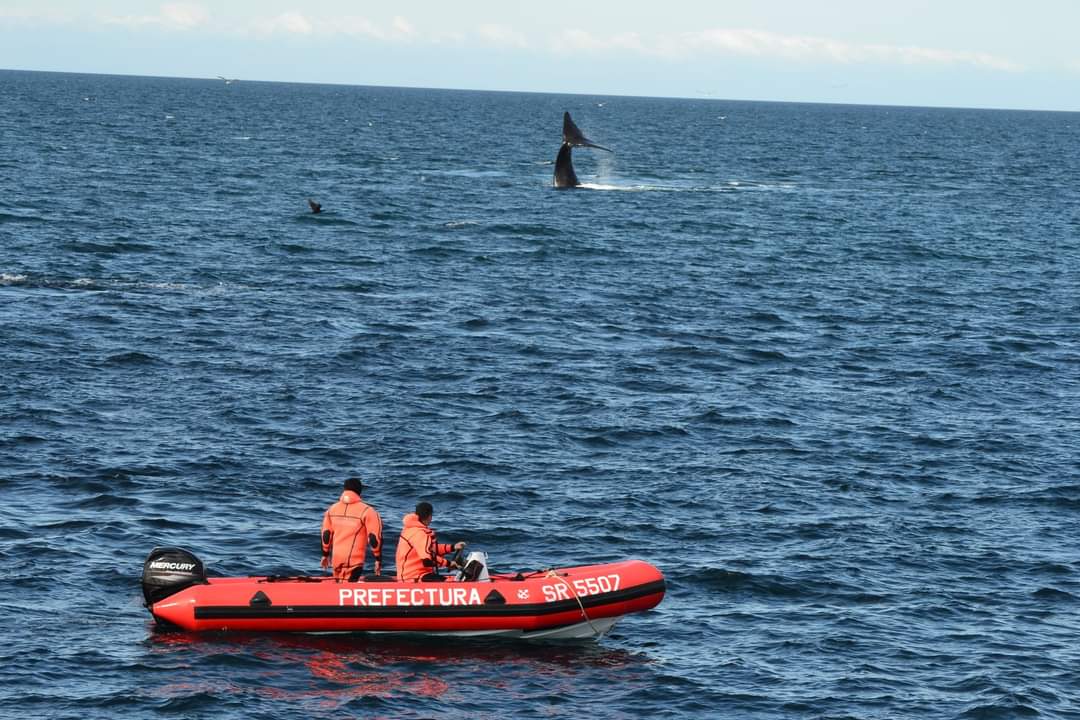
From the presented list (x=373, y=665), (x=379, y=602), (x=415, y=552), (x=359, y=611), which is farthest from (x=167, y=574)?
(x=415, y=552)

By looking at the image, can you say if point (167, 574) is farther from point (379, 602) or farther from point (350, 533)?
point (379, 602)

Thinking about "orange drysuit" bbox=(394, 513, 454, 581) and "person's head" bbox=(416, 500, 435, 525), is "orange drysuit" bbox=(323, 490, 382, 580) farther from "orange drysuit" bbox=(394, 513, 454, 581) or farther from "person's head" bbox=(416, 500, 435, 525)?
"person's head" bbox=(416, 500, 435, 525)

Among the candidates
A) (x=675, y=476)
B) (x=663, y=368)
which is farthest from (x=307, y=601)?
(x=663, y=368)

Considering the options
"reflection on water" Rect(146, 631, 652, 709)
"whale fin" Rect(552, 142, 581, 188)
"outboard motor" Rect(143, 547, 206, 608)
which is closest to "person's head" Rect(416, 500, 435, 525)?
"reflection on water" Rect(146, 631, 652, 709)

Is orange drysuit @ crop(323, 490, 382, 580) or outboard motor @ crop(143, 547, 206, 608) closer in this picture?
outboard motor @ crop(143, 547, 206, 608)

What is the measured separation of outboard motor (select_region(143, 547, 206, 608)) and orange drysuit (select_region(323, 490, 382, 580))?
2.01m

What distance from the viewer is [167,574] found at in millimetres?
21438

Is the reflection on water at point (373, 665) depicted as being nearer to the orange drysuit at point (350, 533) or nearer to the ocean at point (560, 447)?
the ocean at point (560, 447)

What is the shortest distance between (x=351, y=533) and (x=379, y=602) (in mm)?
1159

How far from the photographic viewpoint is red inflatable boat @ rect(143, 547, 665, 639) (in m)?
21.1

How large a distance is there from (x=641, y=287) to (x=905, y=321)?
33.2ft

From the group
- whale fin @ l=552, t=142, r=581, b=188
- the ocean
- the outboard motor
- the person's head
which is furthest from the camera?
whale fin @ l=552, t=142, r=581, b=188

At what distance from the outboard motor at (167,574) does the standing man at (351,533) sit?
1992 millimetres

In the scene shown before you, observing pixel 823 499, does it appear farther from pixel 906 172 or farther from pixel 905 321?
pixel 906 172
